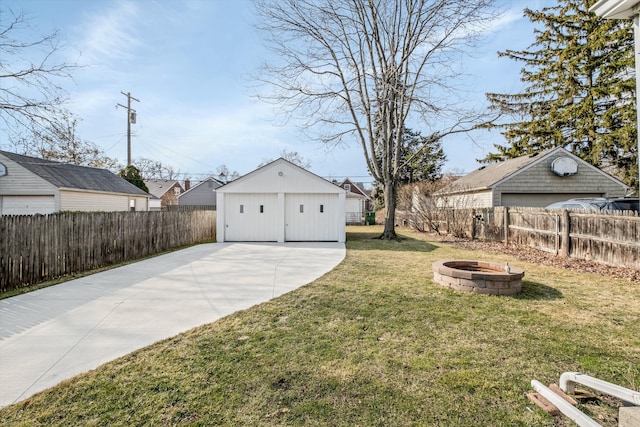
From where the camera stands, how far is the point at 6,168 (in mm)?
15961

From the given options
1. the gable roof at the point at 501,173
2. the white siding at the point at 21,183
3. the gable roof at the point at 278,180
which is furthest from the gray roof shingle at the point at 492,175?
the white siding at the point at 21,183

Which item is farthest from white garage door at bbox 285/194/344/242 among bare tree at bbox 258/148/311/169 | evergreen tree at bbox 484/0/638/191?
bare tree at bbox 258/148/311/169

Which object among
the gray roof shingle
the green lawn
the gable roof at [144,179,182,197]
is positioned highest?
the gable roof at [144,179,182,197]

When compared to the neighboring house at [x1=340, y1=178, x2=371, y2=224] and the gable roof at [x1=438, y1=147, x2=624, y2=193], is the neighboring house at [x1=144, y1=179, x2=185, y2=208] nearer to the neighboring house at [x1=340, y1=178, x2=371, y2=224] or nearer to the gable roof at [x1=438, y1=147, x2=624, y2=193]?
the neighboring house at [x1=340, y1=178, x2=371, y2=224]

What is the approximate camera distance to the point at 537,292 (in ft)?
17.9

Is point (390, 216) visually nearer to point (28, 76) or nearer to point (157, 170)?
point (28, 76)

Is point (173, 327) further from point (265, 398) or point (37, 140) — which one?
point (37, 140)

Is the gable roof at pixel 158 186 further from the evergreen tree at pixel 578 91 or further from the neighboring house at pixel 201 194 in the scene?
the evergreen tree at pixel 578 91

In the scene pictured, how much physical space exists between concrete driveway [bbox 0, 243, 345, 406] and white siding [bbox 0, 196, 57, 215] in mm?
12244

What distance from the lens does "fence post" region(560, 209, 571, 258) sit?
8609 mm

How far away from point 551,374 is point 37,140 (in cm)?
881

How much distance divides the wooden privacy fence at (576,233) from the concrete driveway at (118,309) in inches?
260

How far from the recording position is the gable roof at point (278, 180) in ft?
43.2

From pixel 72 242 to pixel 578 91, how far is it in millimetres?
27657
